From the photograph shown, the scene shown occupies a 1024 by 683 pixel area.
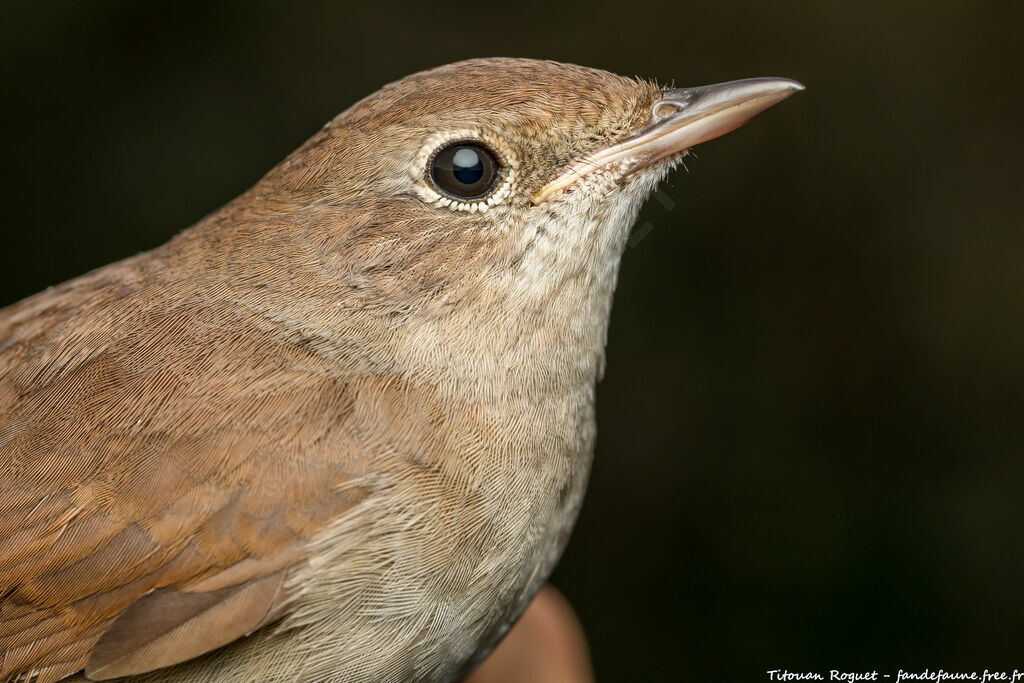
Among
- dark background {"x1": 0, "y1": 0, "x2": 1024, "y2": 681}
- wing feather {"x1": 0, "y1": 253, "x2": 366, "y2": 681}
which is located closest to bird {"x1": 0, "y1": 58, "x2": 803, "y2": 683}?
wing feather {"x1": 0, "y1": 253, "x2": 366, "y2": 681}

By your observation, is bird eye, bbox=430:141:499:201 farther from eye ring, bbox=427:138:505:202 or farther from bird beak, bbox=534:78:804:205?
bird beak, bbox=534:78:804:205

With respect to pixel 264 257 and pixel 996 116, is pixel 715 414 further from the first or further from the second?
pixel 264 257

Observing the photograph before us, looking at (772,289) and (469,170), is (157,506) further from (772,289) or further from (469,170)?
(772,289)

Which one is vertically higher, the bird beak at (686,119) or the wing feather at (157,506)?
the bird beak at (686,119)

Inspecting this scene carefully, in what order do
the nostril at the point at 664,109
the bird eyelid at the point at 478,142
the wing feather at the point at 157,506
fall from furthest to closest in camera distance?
the nostril at the point at 664,109 → the bird eyelid at the point at 478,142 → the wing feather at the point at 157,506

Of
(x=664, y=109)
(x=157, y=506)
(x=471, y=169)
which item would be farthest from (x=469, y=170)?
(x=157, y=506)

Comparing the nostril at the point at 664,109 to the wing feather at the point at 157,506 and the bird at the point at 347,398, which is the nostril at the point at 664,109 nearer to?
the bird at the point at 347,398

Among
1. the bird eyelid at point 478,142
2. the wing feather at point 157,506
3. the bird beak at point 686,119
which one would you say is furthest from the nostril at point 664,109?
the wing feather at point 157,506
